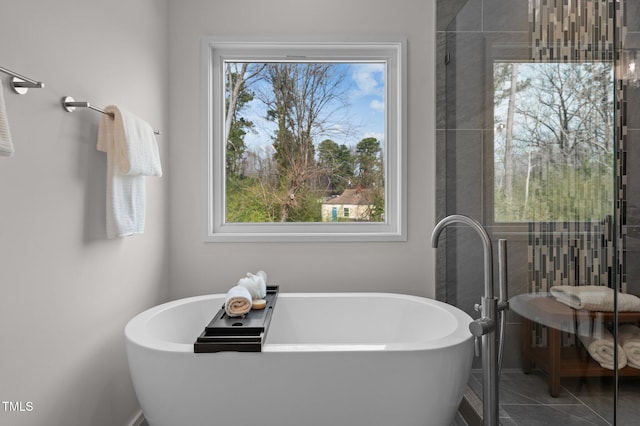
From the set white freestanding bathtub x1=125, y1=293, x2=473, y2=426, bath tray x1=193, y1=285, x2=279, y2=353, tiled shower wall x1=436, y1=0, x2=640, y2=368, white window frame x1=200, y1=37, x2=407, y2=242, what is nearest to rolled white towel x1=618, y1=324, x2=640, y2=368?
tiled shower wall x1=436, y1=0, x2=640, y2=368

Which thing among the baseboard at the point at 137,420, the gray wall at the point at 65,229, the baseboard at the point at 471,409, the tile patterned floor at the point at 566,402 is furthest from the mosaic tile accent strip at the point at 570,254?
the baseboard at the point at 137,420

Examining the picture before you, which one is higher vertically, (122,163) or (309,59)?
(309,59)

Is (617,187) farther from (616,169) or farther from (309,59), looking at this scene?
(309,59)

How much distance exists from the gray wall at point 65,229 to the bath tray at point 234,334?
474 millimetres

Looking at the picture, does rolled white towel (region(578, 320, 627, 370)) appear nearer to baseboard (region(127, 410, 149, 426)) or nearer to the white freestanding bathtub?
the white freestanding bathtub

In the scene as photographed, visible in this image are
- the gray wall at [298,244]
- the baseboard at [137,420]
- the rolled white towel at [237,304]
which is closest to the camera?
the rolled white towel at [237,304]

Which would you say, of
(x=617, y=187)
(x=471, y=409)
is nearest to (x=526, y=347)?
(x=471, y=409)

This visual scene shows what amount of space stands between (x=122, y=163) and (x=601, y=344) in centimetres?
179

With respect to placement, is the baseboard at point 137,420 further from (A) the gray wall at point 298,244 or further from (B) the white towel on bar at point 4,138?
(B) the white towel on bar at point 4,138

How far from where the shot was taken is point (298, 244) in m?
2.39

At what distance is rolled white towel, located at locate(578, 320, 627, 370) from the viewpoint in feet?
3.83

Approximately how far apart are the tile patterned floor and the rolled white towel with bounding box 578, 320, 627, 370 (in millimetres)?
54

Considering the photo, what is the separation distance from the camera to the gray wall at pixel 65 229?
115 cm

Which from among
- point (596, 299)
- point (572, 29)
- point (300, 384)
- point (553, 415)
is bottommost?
point (553, 415)
